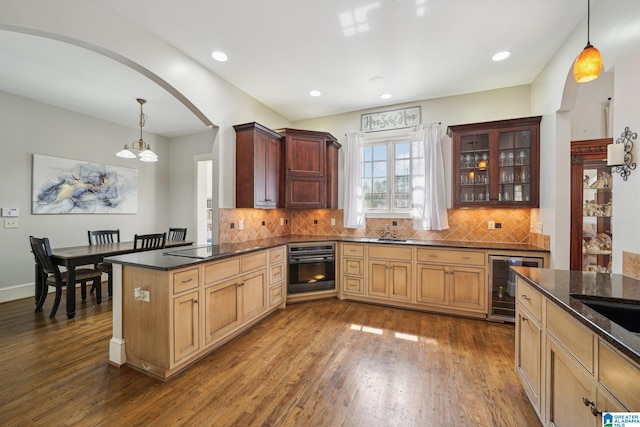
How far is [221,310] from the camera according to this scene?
2.54 metres

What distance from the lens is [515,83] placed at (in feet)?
11.4

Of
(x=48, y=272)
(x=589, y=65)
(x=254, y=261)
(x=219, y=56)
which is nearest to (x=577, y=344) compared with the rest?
(x=589, y=65)

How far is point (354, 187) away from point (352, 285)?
1.54 metres

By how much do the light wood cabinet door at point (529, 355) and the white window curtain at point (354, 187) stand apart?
8.32ft

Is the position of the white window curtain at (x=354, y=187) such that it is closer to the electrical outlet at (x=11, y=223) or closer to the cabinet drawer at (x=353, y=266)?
the cabinet drawer at (x=353, y=266)

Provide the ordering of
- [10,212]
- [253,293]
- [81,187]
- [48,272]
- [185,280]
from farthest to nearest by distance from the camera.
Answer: [81,187]
[10,212]
[48,272]
[253,293]
[185,280]

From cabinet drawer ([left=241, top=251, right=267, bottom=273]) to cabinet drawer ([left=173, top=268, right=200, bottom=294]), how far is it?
2.08 ft

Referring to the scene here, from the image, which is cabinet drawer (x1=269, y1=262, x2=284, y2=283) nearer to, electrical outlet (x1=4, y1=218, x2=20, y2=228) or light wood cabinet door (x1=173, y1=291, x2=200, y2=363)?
light wood cabinet door (x1=173, y1=291, x2=200, y2=363)

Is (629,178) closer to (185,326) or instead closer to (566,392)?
(566,392)

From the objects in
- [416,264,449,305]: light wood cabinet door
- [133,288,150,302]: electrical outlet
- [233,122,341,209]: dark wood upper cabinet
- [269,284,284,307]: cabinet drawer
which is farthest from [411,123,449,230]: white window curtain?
[133,288,150,302]: electrical outlet

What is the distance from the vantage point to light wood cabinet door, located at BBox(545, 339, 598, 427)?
1088mm

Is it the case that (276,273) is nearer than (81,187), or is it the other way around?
(276,273)

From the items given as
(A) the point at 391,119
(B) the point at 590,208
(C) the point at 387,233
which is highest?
(A) the point at 391,119

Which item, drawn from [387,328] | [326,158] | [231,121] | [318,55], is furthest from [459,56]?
[387,328]
